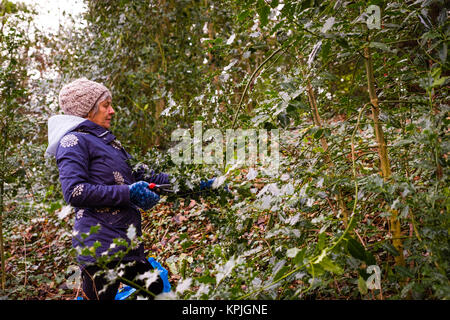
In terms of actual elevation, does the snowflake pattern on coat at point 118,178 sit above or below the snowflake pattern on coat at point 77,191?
above

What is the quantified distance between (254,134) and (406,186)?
29.5 inches

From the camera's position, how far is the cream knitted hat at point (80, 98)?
7.09ft

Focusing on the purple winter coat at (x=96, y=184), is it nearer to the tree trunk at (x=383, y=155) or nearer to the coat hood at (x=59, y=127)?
the coat hood at (x=59, y=127)

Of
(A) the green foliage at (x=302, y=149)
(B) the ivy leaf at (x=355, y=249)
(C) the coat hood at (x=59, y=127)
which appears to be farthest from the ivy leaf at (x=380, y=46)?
(C) the coat hood at (x=59, y=127)

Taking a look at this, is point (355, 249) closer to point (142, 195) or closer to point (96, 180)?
point (142, 195)

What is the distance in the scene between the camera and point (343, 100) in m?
1.90

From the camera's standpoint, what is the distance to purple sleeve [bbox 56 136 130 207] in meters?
1.84

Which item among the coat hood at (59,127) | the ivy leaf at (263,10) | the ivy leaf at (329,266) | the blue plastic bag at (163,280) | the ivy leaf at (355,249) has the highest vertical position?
the ivy leaf at (263,10)

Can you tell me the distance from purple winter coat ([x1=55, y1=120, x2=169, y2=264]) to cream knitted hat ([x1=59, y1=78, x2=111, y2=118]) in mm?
132

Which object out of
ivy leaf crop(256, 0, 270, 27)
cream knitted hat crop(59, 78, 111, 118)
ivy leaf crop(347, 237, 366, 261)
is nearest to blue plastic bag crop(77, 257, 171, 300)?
cream knitted hat crop(59, 78, 111, 118)

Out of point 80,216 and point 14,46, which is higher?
point 14,46
